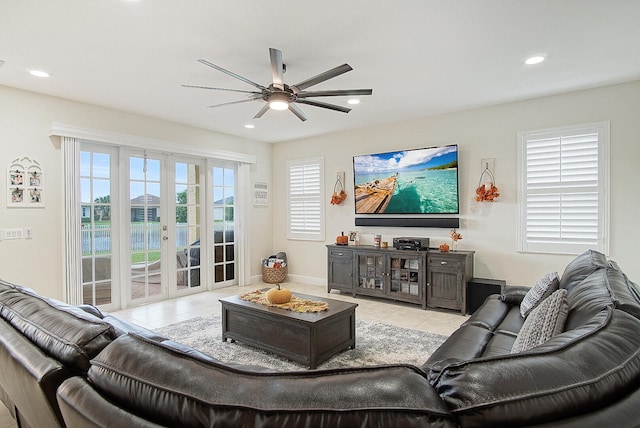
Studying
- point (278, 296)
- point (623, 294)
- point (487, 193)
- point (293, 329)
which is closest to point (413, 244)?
point (487, 193)

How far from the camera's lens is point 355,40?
111 inches

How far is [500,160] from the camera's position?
4527 mm

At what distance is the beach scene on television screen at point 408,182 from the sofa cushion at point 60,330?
4.40 meters

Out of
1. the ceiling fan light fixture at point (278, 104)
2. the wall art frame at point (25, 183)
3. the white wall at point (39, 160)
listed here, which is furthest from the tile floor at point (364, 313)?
the ceiling fan light fixture at point (278, 104)

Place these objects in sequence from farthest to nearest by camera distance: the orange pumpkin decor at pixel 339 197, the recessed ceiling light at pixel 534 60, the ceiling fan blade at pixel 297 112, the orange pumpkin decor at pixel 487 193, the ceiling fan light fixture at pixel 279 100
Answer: the orange pumpkin decor at pixel 339 197 < the orange pumpkin decor at pixel 487 193 < the ceiling fan blade at pixel 297 112 < the recessed ceiling light at pixel 534 60 < the ceiling fan light fixture at pixel 279 100

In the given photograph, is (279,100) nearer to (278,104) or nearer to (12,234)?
(278,104)

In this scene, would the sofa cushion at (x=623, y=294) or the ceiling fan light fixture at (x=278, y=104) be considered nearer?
the sofa cushion at (x=623, y=294)

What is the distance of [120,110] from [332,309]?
3.85 m

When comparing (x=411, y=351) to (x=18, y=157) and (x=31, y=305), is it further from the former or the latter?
(x=18, y=157)

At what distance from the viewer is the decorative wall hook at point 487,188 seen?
449 cm

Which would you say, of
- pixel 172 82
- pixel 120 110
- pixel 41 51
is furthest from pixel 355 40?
pixel 120 110

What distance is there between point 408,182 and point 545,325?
3.59 metres

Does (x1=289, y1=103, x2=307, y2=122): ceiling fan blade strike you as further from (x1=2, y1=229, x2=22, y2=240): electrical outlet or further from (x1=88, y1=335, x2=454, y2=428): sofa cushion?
(x1=2, y1=229, x2=22, y2=240): electrical outlet

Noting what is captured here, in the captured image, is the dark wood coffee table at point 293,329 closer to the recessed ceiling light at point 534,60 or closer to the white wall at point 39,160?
the white wall at point 39,160
